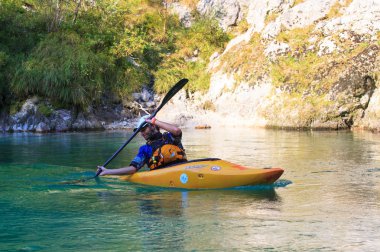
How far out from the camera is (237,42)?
2056 cm

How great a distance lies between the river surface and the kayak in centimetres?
11

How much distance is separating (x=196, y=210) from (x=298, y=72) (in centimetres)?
1257

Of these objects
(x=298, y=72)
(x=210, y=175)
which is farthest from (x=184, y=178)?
(x=298, y=72)

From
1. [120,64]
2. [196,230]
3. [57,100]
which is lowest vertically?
[196,230]

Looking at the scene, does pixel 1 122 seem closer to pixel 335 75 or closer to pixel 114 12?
pixel 114 12

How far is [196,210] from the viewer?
5133mm

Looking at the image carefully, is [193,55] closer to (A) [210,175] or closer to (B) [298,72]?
(B) [298,72]

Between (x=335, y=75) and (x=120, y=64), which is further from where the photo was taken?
(x=120, y=64)

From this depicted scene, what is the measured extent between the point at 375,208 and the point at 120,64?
15123 millimetres

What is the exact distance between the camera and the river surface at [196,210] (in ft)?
13.1

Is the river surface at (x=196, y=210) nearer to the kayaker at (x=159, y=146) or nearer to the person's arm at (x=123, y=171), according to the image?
the person's arm at (x=123, y=171)

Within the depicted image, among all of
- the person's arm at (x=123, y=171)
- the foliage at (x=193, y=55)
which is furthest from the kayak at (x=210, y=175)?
the foliage at (x=193, y=55)

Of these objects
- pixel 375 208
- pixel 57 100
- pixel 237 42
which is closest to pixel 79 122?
pixel 57 100

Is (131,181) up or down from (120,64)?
down
